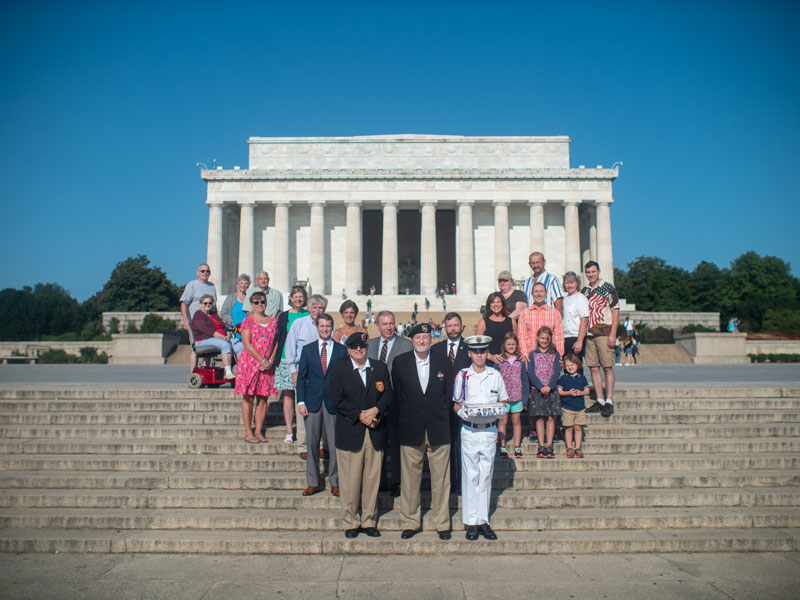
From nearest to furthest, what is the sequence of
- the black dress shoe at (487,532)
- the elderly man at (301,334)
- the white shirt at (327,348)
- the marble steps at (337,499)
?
1. the black dress shoe at (487,532)
2. the marble steps at (337,499)
3. the white shirt at (327,348)
4. the elderly man at (301,334)

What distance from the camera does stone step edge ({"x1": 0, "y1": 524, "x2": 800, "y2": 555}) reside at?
7.74 m

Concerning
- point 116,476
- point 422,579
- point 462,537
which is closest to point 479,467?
point 462,537

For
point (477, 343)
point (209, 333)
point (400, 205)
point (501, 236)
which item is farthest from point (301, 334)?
point (400, 205)

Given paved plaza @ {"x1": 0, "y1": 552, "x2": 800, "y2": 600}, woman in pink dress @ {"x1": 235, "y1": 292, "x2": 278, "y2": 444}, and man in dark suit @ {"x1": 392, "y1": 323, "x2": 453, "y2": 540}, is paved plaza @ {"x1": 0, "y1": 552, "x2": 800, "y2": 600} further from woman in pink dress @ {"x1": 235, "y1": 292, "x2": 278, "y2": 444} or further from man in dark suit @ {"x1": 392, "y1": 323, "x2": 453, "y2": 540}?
woman in pink dress @ {"x1": 235, "y1": 292, "x2": 278, "y2": 444}

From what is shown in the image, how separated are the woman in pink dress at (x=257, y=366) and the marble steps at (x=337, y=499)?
191cm

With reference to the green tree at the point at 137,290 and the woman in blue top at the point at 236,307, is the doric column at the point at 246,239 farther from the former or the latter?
the woman in blue top at the point at 236,307

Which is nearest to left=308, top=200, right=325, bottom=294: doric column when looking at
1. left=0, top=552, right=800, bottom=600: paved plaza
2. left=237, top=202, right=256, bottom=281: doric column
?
left=237, top=202, right=256, bottom=281: doric column

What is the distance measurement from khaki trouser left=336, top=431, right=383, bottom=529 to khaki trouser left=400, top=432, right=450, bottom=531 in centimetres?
37

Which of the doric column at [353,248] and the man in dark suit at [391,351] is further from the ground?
the doric column at [353,248]

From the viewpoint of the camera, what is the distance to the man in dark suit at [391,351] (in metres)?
8.75

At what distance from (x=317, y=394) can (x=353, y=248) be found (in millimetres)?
50811

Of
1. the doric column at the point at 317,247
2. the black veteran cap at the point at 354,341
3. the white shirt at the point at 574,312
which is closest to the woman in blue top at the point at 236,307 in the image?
the black veteran cap at the point at 354,341

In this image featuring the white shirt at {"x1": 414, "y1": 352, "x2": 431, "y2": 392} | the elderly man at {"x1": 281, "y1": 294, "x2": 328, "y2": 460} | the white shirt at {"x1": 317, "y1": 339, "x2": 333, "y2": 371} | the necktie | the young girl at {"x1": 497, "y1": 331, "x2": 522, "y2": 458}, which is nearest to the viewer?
the white shirt at {"x1": 414, "y1": 352, "x2": 431, "y2": 392}

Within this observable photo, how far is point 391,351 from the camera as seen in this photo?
9539 mm
